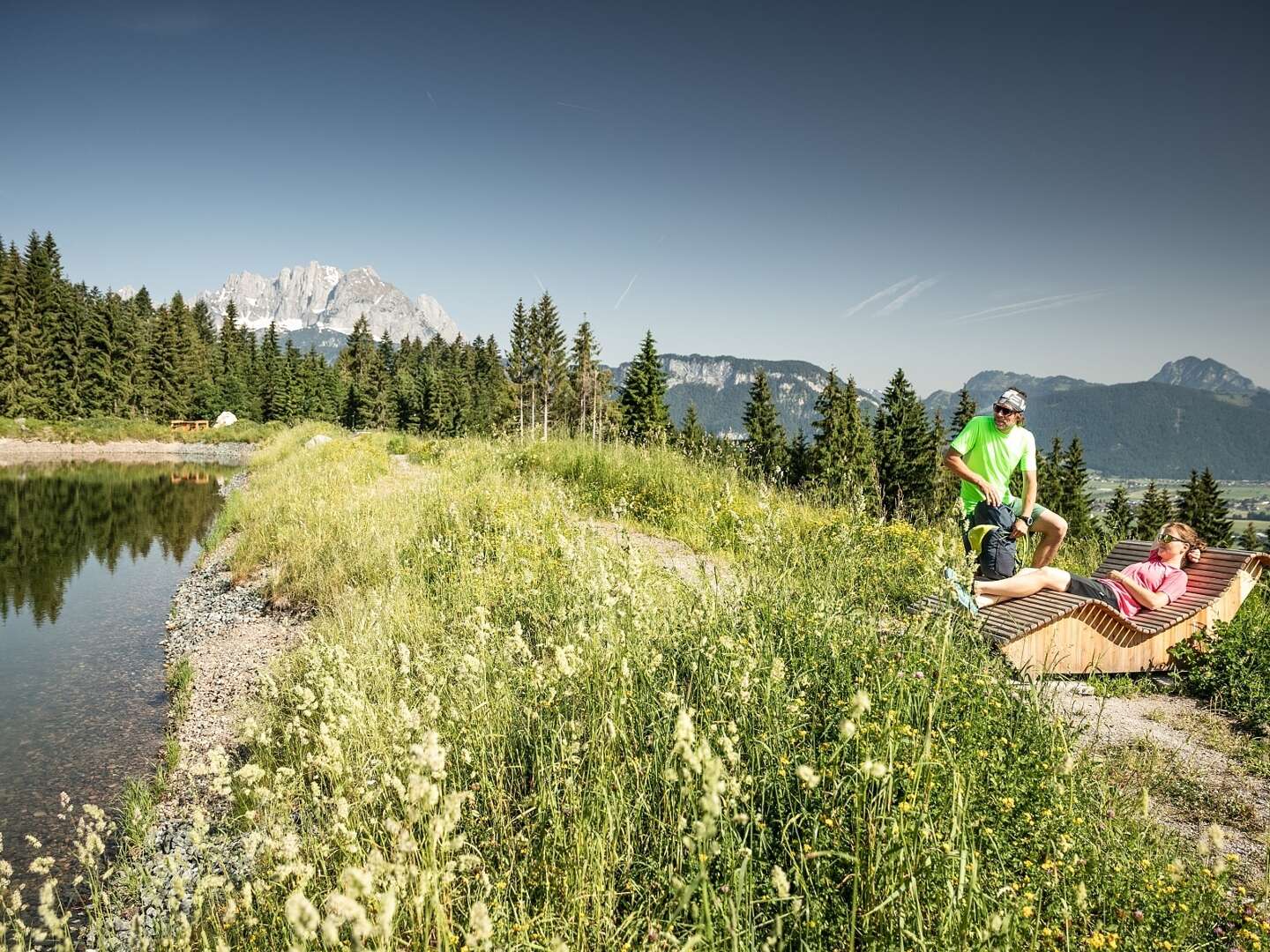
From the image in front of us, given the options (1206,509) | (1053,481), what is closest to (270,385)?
(1053,481)

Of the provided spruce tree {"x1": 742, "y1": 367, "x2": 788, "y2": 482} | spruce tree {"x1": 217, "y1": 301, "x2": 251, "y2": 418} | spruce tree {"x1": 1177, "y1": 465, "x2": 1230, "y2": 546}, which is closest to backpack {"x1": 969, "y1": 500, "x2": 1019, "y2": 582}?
spruce tree {"x1": 742, "y1": 367, "x2": 788, "y2": 482}

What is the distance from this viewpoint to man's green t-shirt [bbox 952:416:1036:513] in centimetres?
650

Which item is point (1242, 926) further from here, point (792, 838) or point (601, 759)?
point (601, 759)

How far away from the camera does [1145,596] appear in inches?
251

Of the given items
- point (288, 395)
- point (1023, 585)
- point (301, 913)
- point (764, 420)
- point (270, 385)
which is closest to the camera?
point (301, 913)

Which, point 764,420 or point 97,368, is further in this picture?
point 764,420

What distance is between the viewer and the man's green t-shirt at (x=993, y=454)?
650 centimetres

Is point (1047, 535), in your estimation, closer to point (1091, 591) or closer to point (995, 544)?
point (1091, 591)

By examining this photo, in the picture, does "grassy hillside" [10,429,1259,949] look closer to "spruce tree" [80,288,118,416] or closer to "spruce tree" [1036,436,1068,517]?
"spruce tree" [1036,436,1068,517]

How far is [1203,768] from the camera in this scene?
425 cm

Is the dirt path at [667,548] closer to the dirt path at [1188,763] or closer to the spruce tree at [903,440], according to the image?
the dirt path at [1188,763]

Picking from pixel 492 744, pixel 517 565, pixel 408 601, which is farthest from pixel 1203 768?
pixel 408 601

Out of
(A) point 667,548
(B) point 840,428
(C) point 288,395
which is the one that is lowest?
(A) point 667,548

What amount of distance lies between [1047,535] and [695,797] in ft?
19.8
